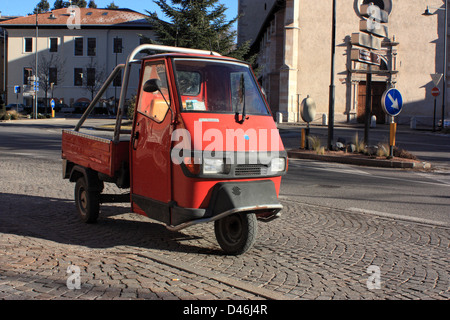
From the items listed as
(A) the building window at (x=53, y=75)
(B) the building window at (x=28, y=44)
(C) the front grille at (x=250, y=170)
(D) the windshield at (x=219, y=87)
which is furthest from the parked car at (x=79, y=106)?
(C) the front grille at (x=250, y=170)

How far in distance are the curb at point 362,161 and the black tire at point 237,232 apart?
11006 millimetres

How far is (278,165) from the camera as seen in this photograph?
548 centimetres

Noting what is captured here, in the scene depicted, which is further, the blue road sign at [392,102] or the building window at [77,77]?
the building window at [77,77]

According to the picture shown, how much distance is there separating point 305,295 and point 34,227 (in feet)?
13.0

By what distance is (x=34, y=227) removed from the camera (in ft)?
21.3

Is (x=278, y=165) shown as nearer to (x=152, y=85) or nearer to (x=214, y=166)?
(x=214, y=166)

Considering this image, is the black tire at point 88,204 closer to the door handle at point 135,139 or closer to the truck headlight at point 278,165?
the door handle at point 135,139

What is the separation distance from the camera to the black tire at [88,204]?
6.65 metres

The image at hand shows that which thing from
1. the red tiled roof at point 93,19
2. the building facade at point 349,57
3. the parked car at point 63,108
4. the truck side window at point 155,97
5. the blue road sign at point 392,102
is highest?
the red tiled roof at point 93,19

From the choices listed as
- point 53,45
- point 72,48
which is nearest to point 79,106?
point 72,48

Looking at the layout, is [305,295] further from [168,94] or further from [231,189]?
[168,94]

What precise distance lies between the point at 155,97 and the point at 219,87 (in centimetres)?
76

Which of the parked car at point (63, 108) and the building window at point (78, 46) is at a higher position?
the building window at point (78, 46)
